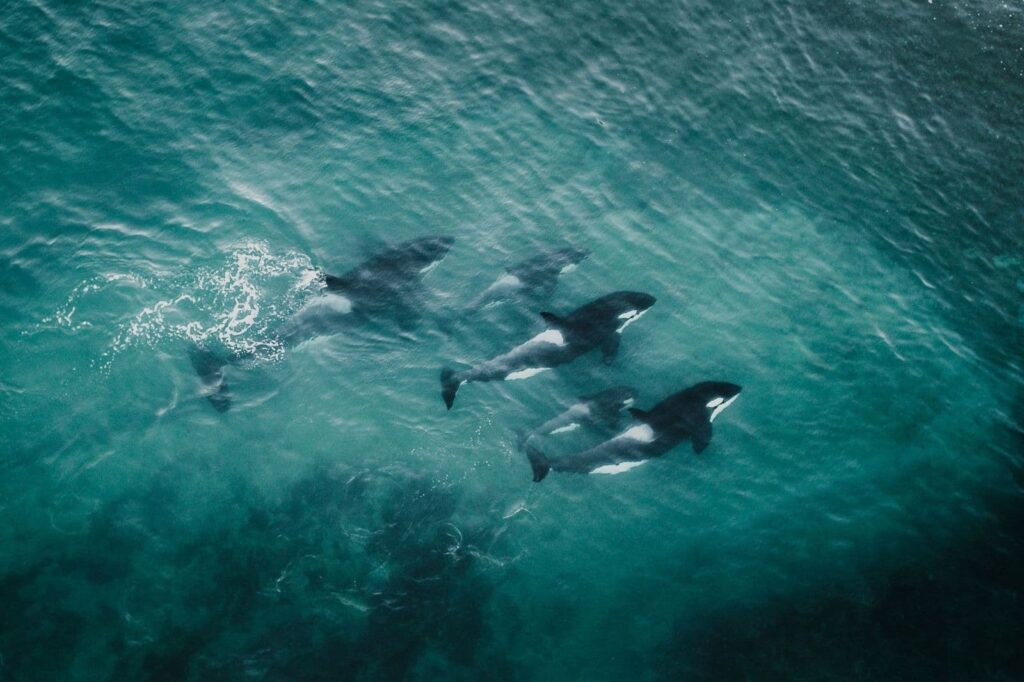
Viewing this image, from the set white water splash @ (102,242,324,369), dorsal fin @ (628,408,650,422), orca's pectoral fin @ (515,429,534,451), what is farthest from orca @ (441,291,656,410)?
white water splash @ (102,242,324,369)

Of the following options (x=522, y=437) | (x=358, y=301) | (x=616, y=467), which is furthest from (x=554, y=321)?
(x=358, y=301)

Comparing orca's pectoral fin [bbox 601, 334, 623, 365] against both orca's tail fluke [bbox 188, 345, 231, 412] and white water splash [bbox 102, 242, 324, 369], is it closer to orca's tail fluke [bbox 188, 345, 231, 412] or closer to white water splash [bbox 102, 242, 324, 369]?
white water splash [bbox 102, 242, 324, 369]

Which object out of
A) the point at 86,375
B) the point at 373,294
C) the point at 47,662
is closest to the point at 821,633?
the point at 373,294

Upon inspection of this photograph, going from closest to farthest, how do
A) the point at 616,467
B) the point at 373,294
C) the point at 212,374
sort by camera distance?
the point at 616,467 → the point at 212,374 → the point at 373,294

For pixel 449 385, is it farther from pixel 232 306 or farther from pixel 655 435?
pixel 232 306

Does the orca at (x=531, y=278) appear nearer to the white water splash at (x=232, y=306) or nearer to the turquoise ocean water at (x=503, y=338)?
the turquoise ocean water at (x=503, y=338)
